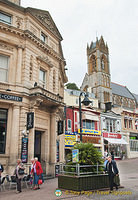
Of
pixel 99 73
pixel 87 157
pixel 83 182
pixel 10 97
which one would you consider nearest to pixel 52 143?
pixel 10 97

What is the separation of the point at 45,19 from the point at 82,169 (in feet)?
49.8

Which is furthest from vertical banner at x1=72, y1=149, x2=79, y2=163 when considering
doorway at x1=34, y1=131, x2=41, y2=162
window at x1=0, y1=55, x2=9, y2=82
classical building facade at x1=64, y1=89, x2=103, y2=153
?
classical building facade at x1=64, y1=89, x2=103, y2=153

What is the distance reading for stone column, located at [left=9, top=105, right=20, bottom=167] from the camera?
14.0m

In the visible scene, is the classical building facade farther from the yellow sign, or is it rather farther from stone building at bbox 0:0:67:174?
stone building at bbox 0:0:67:174

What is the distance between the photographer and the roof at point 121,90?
82662mm

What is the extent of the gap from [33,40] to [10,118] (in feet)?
22.6

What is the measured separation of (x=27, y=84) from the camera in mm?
16172

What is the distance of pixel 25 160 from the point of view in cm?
1449

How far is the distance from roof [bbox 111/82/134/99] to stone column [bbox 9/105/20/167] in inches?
2706

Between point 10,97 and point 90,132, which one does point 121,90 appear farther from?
point 10,97

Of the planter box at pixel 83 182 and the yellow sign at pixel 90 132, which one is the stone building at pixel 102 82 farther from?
the planter box at pixel 83 182

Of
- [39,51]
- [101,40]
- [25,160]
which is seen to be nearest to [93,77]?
[101,40]

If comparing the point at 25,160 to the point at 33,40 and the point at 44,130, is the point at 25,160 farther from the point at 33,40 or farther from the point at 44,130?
the point at 33,40

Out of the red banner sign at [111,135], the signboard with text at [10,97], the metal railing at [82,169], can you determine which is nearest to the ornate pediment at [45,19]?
the signboard with text at [10,97]
